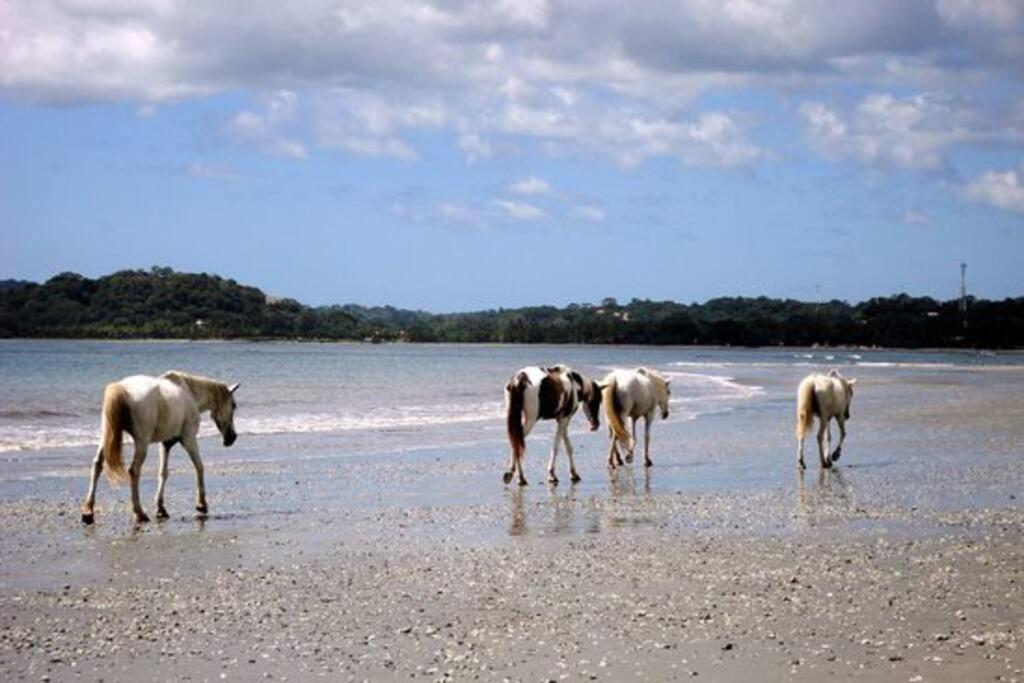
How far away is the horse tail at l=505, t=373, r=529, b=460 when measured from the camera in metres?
18.5

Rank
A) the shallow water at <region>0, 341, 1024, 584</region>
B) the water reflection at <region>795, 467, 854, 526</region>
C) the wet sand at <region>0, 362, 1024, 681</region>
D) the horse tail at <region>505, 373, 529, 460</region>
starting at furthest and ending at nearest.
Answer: the horse tail at <region>505, 373, 529, 460</region>
the water reflection at <region>795, 467, 854, 526</region>
the shallow water at <region>0, 341, 1024, 584</region>
the wet sand at <region>0, 362, 1024, 681</region>

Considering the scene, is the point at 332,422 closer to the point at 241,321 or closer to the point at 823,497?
the point at 823,497

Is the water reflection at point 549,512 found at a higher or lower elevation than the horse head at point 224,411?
lower

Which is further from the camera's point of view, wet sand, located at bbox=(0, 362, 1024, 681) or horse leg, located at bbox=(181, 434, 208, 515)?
horse leg, located at bbox=(181, 434, 208, 515)

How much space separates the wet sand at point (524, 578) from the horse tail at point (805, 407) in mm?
1229

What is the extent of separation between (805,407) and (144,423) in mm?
11069

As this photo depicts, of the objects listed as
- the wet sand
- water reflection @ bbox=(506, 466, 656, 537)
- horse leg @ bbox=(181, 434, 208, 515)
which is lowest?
water reflection @ bbox=(506, 466, 656, 537)

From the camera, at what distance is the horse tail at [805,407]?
20969 mm

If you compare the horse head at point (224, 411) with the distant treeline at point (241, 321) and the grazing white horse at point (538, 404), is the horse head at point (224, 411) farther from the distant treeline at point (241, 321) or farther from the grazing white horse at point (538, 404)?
the distant treeline at point (241, 321)

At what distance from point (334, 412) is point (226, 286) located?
162m

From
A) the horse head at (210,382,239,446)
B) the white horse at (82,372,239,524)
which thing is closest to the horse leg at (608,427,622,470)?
the horse head at (210,382,239,446)

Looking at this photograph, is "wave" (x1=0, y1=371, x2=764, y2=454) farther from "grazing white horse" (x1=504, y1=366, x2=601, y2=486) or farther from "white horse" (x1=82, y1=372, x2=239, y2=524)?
"white horse" (x1=82, y1=372, x2=239, y2=524)

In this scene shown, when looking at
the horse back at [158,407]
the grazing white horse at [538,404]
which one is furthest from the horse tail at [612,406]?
the horse back at [158,407]

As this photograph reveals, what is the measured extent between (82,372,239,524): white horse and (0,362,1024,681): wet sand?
0.47 metres
